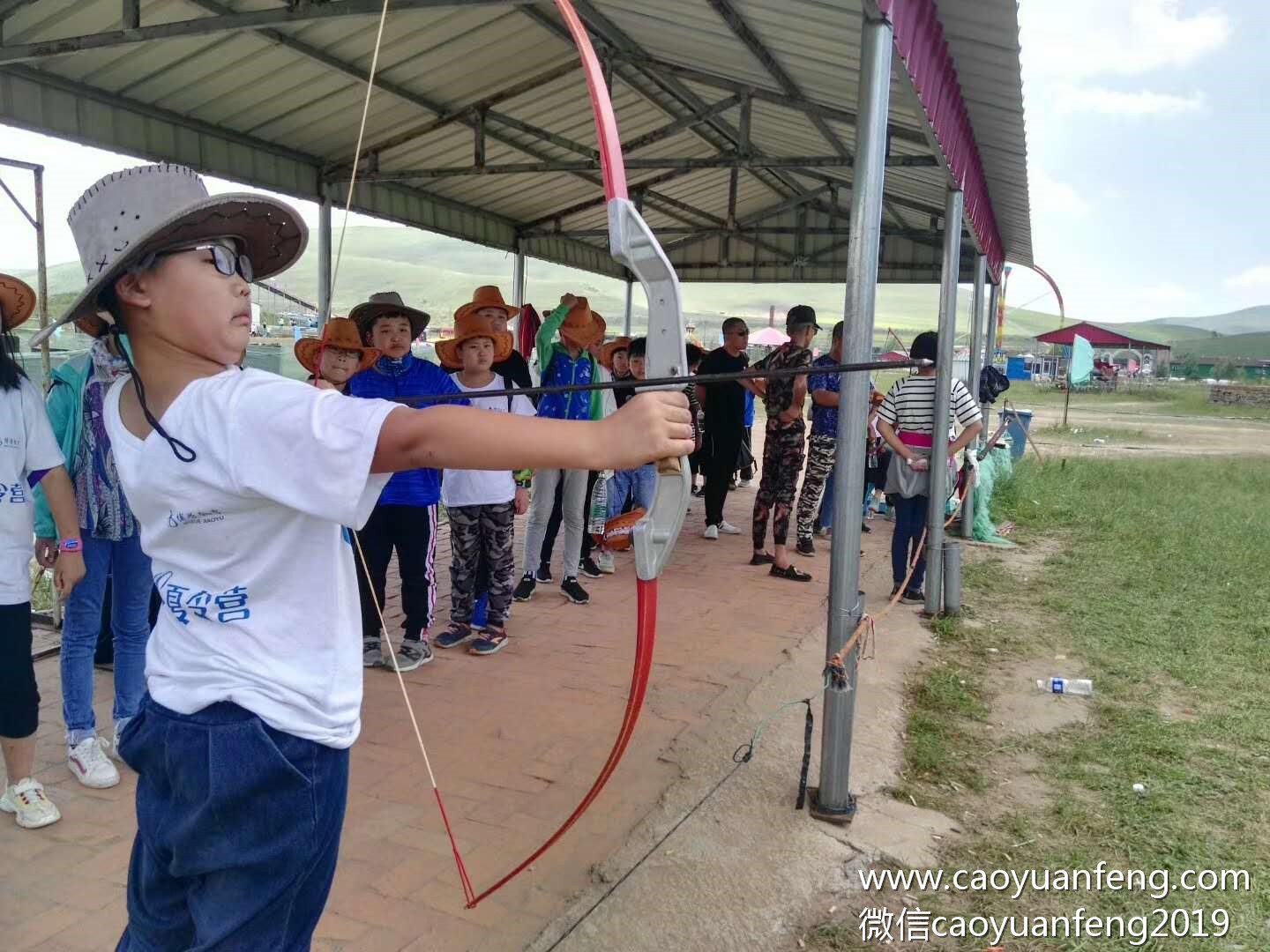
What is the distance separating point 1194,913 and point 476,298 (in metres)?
4.05

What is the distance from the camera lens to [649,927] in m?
2.42

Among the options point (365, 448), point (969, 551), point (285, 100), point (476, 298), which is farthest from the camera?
point (969, 551)

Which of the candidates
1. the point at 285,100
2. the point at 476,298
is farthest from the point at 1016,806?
the point at 285,100

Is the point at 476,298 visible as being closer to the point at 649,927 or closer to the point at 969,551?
the point at 649,927

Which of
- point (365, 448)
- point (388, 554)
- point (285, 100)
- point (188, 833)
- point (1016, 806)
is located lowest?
point (1016, 806)

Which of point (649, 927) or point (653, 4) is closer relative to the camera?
point (649, 927)

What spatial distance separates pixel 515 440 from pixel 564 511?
463cm

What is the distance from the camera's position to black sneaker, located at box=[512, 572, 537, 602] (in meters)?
5.72

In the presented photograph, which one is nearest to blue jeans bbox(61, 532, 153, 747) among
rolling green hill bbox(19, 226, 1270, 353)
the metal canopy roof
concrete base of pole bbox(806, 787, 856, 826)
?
concrete base of pole bbox(806, 787, 856, 826)

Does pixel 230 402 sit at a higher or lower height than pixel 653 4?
lower

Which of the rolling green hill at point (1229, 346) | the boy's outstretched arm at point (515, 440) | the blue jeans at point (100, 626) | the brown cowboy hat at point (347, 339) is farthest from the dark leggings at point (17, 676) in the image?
the rolling green hill at point (1229, 346)

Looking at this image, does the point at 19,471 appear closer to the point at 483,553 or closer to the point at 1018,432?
the point at 483,553

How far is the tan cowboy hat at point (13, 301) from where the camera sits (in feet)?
9.29

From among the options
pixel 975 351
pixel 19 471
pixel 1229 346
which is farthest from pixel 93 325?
pixel 1229 346
